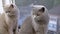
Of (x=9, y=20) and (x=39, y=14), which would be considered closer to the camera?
(x=39, y=14)

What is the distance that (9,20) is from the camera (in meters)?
0.99

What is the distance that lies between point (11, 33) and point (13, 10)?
0.22m

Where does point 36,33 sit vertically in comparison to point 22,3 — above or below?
below

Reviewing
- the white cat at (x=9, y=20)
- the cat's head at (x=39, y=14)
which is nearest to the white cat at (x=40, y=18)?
the cat's head at (x=39, y=14)

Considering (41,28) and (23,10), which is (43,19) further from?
(23,10)

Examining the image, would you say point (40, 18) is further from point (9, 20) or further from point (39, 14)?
point (9, 20)

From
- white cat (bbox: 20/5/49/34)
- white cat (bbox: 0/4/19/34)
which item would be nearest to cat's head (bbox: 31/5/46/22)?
white cat (bbox: 20/5/49/34)

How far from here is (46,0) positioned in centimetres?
124

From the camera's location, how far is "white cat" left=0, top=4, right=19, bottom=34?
3.11 ft

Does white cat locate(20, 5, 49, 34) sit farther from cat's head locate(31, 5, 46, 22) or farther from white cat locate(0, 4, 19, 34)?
white cat locate(0, 4, 19, 34)

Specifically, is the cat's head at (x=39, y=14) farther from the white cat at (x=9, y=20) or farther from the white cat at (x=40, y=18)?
the white cat at (x=9, y=20)

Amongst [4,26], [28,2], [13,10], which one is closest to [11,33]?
[4,26]

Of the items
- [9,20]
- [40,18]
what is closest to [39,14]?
[40,18]

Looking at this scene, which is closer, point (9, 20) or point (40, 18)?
point (40, 18)
